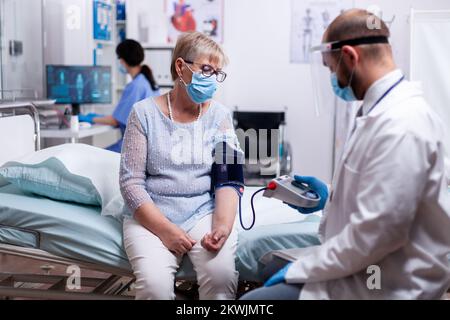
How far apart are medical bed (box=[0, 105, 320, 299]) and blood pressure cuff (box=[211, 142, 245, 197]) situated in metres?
0.17

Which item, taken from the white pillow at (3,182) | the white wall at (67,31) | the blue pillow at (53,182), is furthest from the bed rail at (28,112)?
the white wall at (67,31)

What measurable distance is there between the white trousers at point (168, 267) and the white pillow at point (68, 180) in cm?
24

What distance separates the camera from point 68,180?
1.95 metres

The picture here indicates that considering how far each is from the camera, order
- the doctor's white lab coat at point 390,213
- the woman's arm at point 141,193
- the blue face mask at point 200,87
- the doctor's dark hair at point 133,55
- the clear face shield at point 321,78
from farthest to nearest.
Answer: the doctor's dark hair at point 133,55
the blue face mask at point 200,87
the woman's arm at point 141,193
the clear face shield at point 321,78
the doctor's white lab coat at point 390,213

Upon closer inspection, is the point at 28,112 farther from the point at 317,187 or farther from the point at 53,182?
the point at 317,187

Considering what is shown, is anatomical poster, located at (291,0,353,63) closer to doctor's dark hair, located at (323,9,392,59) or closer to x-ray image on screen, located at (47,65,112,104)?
x-ray image on screen, located at (47,65,112,104)

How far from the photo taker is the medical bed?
174 centimetres

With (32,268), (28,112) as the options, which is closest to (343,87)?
(28,112)

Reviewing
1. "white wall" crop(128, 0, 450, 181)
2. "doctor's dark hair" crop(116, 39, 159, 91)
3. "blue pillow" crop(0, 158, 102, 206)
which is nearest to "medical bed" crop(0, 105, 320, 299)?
"blue pillow" crop(0, 158, 102, 206)

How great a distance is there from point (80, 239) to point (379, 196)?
975 millimetres

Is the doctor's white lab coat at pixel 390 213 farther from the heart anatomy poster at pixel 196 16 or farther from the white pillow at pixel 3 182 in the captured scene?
the heart anatomy poster at pixel 196 16

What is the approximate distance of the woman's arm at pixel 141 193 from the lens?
1.66 meters

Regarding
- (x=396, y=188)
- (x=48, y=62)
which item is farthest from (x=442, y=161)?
(x=48, y=62)
